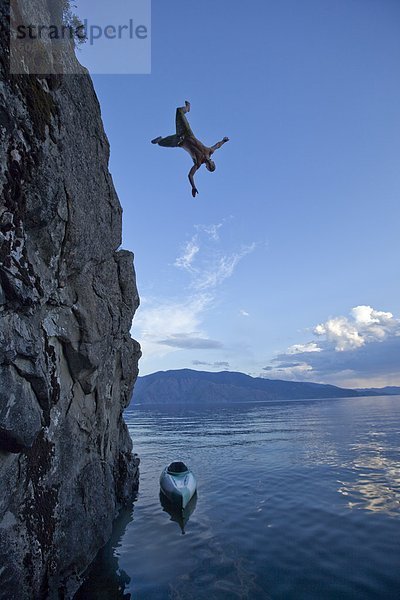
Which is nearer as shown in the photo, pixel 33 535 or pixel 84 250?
pixel 33 535

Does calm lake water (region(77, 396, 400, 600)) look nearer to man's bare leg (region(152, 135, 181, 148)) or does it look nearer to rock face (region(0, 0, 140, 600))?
rock face (region(0, 0, 140, 600))

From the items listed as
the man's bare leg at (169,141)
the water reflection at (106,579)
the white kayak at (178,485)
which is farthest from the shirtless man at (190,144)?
the white kayak at (178,485)

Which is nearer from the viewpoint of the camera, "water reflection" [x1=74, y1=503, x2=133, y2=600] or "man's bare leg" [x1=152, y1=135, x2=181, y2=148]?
"water reflection" [x1=74, y1=503, x2=133, y2=600]

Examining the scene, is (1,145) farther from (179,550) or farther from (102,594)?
(179,550)

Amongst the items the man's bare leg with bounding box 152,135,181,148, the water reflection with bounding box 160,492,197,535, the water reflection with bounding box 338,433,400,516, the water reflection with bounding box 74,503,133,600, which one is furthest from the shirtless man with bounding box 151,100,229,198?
the water reflection with bounding box 338,433,400,516

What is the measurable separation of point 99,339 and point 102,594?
10142 mm

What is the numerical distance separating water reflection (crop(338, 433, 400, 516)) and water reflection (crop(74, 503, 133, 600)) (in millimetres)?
13897

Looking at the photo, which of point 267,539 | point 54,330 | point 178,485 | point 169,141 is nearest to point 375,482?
point 267,539

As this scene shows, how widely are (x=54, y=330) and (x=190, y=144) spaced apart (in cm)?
933

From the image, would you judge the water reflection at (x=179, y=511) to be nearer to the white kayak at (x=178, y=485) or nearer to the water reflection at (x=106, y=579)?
the white kayak at (x=178, y=485)

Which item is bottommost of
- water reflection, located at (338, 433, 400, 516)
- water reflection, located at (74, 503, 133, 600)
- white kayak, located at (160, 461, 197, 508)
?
water reflection, located at (338, 433, 400, 516)

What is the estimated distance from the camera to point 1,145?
370 inches

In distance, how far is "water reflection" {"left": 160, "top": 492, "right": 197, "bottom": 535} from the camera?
18659 mm

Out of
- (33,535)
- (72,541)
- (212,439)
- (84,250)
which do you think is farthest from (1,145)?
(212,439)
